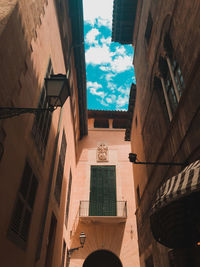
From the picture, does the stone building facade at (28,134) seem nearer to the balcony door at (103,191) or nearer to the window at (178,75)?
the window at (178,75)

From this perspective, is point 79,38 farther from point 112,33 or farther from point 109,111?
point 109,111

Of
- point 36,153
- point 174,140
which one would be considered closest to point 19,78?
point 36,153

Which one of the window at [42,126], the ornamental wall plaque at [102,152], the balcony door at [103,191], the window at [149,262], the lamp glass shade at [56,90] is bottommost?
the window at [149,262]

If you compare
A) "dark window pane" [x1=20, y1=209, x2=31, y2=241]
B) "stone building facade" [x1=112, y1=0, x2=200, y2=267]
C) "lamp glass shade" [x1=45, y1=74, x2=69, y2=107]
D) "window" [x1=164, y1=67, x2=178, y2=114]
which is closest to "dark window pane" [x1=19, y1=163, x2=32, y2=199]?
"dark window pane" [x1=20, y1=209, x2=31, y2=241]

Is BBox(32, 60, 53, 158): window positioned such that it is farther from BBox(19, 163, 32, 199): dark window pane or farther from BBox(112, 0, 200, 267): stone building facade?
BBox(112, 0, 200, 267): stone building facade

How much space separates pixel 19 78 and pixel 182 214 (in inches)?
173

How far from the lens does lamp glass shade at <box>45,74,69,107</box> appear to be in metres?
3.99

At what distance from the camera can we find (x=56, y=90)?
13.2ft

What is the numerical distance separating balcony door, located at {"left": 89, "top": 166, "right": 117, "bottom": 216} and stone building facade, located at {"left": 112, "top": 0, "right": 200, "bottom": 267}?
229 inches

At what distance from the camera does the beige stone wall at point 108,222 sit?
13.5m

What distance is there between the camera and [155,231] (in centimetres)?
443

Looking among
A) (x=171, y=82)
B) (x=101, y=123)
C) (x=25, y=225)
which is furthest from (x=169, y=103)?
(x=101, y=123)

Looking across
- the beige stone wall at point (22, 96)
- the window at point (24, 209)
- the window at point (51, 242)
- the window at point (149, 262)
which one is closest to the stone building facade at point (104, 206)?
the window at point (51, 242)

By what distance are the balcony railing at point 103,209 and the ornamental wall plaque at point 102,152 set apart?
12.0ft
